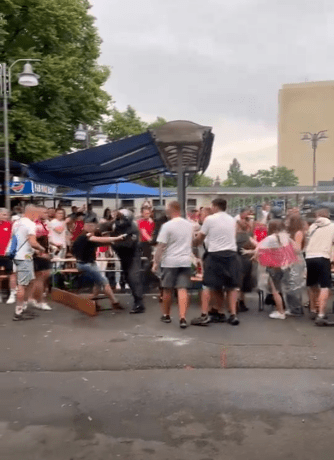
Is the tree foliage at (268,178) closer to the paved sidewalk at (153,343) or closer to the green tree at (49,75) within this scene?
the green tree at (49,75)

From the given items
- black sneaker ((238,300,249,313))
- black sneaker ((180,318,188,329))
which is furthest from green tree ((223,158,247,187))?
black sneaker ((180,318,188,329))

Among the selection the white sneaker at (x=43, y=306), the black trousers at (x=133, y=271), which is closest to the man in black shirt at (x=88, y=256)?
the black trousers at (x=133, y=271)

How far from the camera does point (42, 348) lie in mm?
6055

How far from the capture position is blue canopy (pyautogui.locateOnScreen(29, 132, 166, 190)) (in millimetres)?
9617

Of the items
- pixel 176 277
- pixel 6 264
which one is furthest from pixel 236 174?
pixel 176 277

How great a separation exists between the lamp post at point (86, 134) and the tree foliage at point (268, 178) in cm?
8618

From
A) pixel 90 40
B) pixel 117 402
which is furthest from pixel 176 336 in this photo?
pixel 90 40

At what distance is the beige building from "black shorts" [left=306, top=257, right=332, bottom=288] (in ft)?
353

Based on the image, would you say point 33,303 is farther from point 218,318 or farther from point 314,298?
point 314,298

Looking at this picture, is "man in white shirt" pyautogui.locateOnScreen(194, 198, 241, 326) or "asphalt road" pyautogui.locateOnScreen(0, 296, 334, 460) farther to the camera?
"man in white shirt" pyautogui.locateOnScreen(194, 198, 241, 326)

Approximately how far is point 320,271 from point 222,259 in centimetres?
140

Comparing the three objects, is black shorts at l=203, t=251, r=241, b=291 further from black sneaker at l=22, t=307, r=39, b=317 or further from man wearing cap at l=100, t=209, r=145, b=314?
black sneaker at l=22, t=307, r=39, b=317

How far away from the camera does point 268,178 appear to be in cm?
11869

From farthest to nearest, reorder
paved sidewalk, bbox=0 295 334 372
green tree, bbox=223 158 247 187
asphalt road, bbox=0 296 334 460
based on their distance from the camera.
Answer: green tree, bbox=223 158 247 187 < paved sidewalk, bbox=0 295 334 372 < asphalt road, bbox=0 296 334 460
